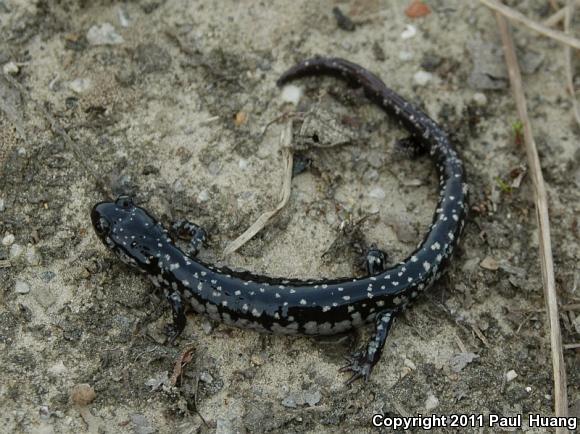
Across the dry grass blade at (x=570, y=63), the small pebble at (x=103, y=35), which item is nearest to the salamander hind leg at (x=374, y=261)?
the dry grass blade at (x=570, y=63)

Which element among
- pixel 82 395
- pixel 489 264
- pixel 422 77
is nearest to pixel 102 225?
pixel 82 395

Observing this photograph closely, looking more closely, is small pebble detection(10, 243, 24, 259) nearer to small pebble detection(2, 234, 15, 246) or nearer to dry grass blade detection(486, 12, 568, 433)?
small pebble detection(2, 234, 15, 246)

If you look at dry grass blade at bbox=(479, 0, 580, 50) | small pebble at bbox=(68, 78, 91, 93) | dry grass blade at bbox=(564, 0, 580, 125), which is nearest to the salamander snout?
small pebble at bbox=(68, 78, 91, 93)

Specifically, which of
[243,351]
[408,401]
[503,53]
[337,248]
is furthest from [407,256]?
[503,53]

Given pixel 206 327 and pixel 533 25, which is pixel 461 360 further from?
pixel 533 25

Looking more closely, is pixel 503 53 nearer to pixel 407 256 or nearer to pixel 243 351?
pixel 407 256
